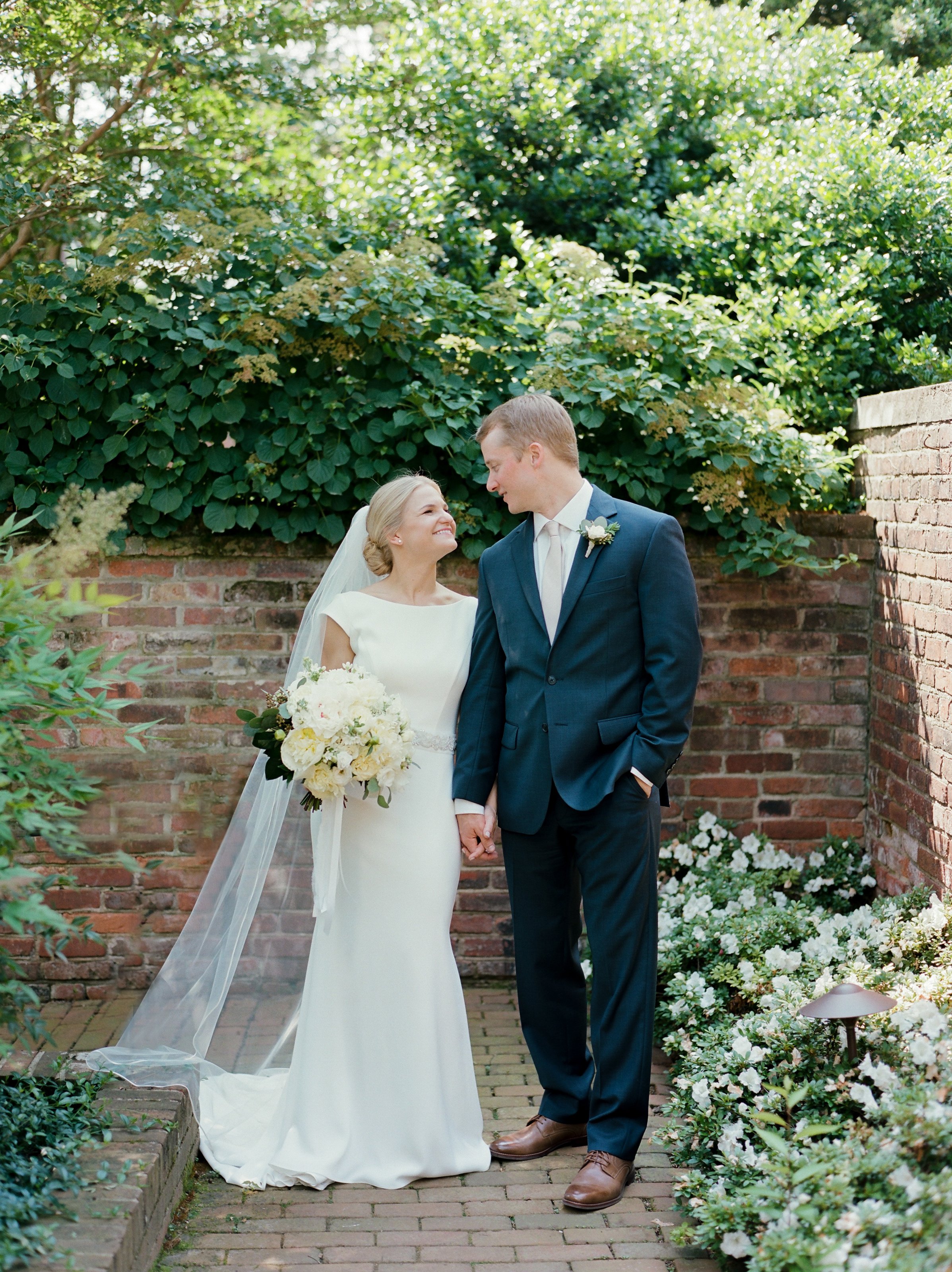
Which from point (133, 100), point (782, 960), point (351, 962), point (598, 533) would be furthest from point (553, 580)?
point (133, 100)

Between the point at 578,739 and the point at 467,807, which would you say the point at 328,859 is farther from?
the point at 578,739

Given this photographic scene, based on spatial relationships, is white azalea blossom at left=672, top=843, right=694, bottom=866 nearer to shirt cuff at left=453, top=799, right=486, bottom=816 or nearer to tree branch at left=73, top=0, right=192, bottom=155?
shirt cuff at left=453, top=799, right=486, bottom=816

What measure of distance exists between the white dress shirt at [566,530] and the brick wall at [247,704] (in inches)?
58.9

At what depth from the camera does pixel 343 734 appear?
329cm

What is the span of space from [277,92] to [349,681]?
382 cm

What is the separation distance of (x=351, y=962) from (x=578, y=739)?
0.99m

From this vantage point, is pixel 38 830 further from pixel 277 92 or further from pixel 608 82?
pixel 608 82

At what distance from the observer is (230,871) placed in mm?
3793

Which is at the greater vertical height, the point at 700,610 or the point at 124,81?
the point at 124,81

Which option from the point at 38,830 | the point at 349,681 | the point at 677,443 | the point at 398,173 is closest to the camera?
the point at 38,830

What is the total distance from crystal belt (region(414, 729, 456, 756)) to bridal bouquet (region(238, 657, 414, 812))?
0.52ft

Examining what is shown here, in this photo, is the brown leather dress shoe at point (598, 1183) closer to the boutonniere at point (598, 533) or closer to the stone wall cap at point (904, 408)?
the boutonniere at point (598, 533)

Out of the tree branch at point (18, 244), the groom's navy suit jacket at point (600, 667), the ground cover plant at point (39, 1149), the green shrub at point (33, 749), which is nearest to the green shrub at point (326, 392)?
the tree branch at point (18, 244)

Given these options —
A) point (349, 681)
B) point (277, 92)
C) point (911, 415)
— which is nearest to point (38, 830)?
point (349, 681)
